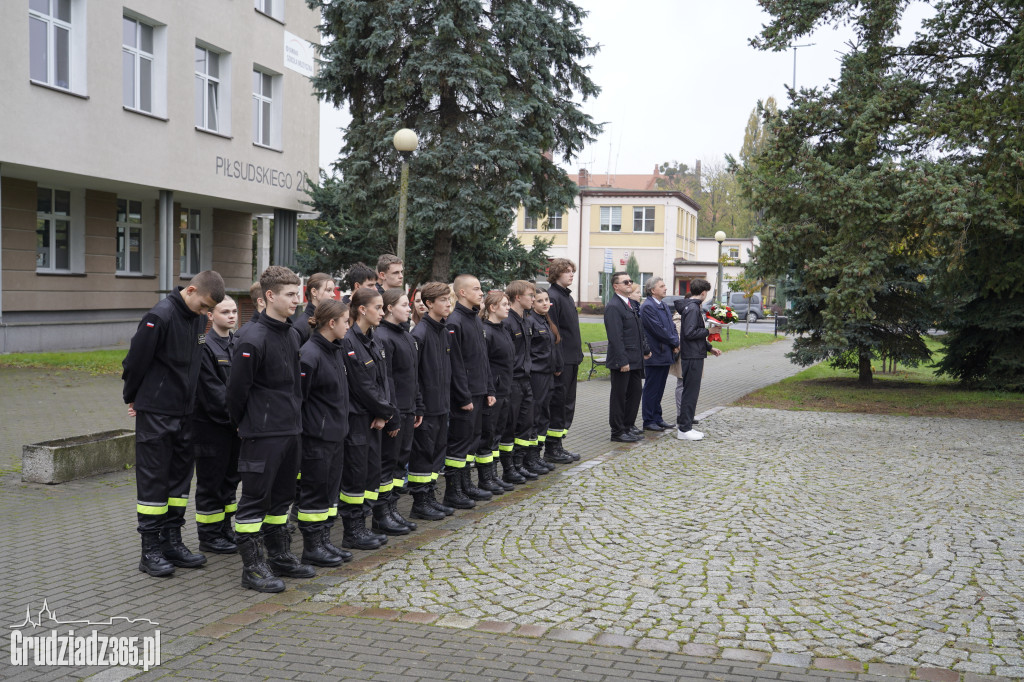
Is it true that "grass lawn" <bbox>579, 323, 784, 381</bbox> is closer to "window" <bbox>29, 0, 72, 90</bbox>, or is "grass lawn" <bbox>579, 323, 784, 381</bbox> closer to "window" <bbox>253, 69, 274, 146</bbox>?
"window" <bbox>253, 69, 274, 146</bbox>

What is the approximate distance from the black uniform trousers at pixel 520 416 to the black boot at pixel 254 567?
11.1 ft

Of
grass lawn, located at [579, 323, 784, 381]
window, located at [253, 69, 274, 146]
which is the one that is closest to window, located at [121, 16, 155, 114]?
window, located at [253, 69, 274, 146]

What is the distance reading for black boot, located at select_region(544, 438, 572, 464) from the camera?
393 inches

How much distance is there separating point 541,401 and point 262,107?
780 inches

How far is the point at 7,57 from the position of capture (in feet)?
56.2

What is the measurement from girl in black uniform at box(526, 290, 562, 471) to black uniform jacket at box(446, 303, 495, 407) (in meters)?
1.18

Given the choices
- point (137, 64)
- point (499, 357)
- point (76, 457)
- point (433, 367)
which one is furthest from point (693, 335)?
point (137, 64)

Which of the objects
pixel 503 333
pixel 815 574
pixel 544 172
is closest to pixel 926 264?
pixel 544 172

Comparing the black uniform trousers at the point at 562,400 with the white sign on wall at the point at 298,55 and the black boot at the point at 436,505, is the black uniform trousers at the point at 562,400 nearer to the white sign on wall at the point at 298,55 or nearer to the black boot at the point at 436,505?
the black boot at the point at 436,505

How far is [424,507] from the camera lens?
24.2ft

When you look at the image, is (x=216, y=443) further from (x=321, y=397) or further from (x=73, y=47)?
(x=73, y=47)

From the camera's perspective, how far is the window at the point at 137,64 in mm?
20734

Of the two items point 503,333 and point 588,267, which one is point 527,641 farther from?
point 588,267

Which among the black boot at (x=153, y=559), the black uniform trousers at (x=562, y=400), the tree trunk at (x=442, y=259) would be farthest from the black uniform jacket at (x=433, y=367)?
the tree trunk at (x=442, y=259)
